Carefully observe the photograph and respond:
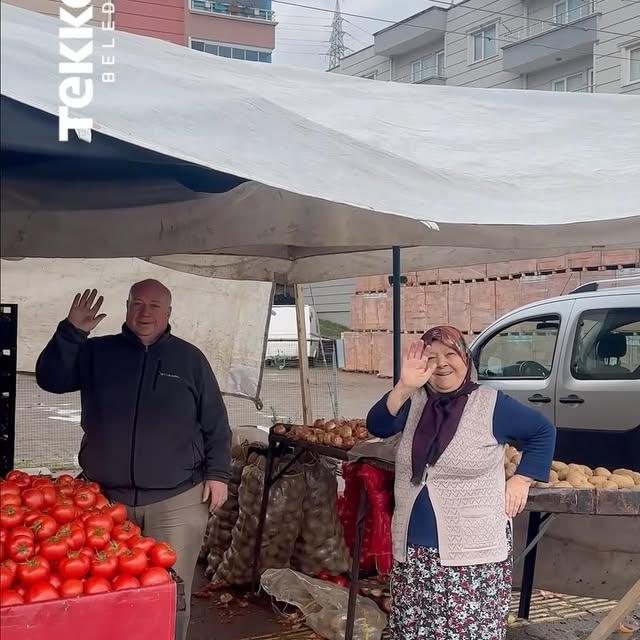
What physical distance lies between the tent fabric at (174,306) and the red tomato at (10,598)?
2927mm

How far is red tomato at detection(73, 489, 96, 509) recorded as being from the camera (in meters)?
2.66

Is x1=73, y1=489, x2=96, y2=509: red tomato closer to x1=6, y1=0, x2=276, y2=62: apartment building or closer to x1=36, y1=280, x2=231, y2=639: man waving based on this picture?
x1=36, y1=280, x2=231, y2=639: man waving

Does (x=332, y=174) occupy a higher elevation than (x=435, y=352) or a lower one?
higher

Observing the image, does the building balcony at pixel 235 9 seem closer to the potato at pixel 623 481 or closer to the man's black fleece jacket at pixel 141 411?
the man's black fleece jacket at pixel 141 411

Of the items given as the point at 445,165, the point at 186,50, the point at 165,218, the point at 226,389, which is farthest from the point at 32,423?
the point at 445,165

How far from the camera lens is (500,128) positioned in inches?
132

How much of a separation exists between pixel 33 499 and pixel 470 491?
1.54 meters

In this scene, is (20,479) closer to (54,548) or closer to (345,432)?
(54,548)

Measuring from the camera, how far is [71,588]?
220 cm

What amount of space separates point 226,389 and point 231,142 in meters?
4.72

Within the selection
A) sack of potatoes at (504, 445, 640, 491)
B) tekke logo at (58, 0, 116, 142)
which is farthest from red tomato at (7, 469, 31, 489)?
sack of potatoes at (504, 445, 640, 491)

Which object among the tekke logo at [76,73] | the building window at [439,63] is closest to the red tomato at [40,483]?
the tekke logo at [76,73]

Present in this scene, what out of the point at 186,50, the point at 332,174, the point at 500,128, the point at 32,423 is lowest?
the point at 32,423

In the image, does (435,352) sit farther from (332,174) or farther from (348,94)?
(348,94)
